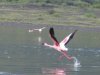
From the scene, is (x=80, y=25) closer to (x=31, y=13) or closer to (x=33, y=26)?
(x=33, y=26)

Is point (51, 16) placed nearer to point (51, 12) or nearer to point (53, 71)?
point (51, 12)

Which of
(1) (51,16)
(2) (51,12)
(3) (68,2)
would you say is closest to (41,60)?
(1) (51,16)

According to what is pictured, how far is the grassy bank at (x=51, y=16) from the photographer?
2692 inches

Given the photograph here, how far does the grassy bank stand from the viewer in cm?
6838

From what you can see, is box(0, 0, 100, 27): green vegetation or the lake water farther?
box(0, 0, 100, 27): green vegetation

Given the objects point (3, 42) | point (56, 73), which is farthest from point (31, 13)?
point (56, 73)

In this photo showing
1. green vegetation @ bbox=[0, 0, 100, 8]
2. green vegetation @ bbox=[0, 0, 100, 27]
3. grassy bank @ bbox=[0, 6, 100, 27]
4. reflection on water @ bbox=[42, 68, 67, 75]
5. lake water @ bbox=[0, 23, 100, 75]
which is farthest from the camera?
green vegetation @ bbox=[0, 0, 100, 8]

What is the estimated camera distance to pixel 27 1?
89.1 m

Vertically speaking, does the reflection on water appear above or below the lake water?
above

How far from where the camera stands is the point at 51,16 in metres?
74.8

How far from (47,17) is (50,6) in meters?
12.6

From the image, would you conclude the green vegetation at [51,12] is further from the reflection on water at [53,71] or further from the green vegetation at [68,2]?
the reflection on water at [53,71]

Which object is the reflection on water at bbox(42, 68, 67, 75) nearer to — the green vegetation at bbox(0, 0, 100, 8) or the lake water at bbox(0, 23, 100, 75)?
the lake water at bbox(0, 23, 100, 75)

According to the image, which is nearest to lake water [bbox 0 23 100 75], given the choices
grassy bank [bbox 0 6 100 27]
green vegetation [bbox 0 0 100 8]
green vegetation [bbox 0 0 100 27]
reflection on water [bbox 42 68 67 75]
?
reflection on water [bbox 42 68 67 75]
